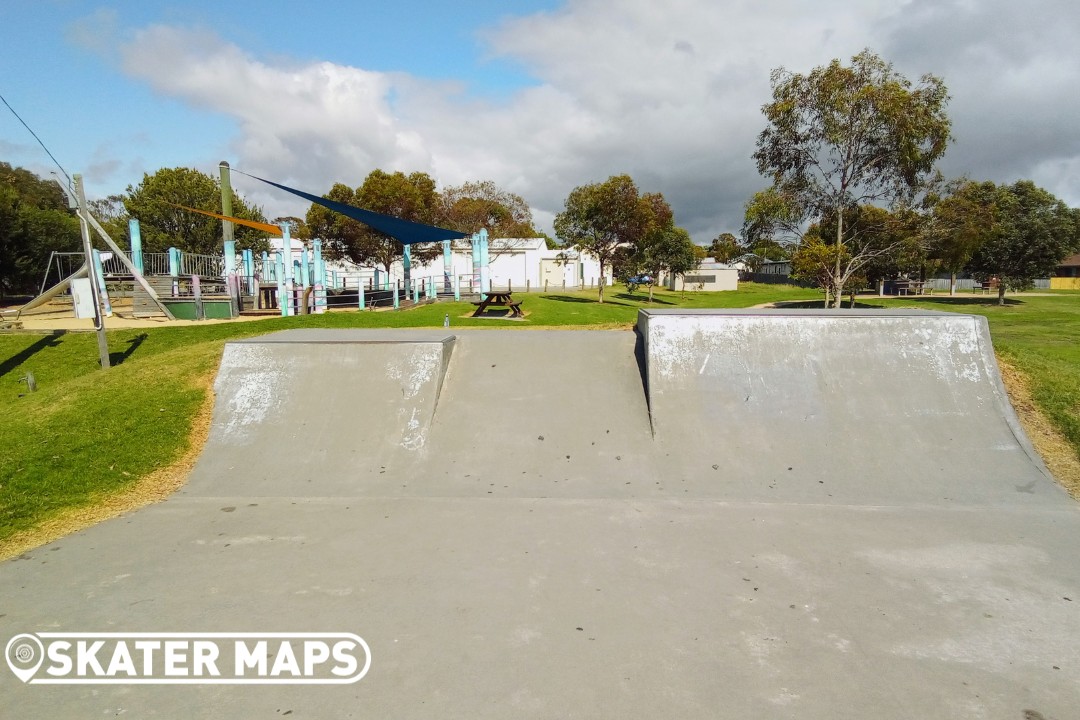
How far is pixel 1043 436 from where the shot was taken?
601 centimetres

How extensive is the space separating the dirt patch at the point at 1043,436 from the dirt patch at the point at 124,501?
27.8ft

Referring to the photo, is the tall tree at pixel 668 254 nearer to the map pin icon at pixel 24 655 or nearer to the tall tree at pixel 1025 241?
the tall tree at pixel 1025 241

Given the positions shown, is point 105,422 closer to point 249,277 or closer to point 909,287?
point 249,277

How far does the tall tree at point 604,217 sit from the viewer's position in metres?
30.1

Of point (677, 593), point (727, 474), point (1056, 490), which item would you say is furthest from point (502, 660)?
point (1056, 490)

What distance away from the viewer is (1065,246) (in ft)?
123

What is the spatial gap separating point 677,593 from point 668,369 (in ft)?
12.0

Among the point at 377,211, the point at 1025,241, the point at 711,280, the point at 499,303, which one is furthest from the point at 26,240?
the point at 1025,241

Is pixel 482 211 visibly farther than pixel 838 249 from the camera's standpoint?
Yes

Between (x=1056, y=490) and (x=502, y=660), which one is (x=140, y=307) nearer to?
(x=502, y=660)

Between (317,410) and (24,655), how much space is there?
372cm

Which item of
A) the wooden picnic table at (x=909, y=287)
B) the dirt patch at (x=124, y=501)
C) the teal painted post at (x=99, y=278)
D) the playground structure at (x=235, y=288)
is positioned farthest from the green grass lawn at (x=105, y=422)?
the wooden picnic table at (x=909, y=287)

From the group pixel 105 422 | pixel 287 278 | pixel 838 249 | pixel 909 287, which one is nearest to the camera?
pixel 105 422

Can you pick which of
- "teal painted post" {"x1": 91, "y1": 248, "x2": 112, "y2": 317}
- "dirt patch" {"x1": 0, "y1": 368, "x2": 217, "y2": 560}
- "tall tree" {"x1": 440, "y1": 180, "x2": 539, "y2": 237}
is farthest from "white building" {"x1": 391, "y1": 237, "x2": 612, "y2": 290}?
"dirt patch" {"x1": 0, "y1": 368, "x2": 217, "y2": 560}
